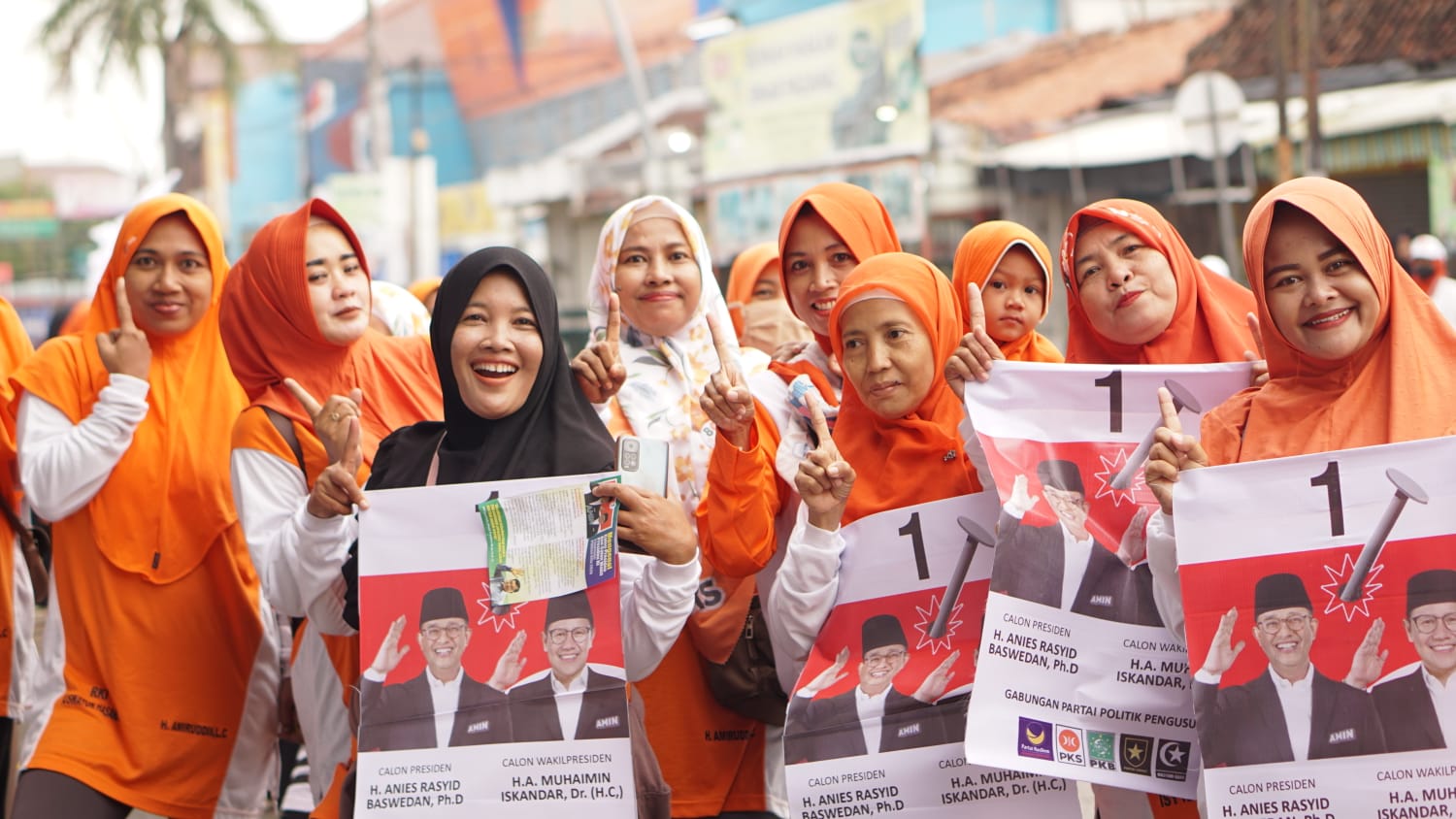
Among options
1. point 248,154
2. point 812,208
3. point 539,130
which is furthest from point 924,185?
point 248,154

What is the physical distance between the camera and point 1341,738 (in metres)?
2.67

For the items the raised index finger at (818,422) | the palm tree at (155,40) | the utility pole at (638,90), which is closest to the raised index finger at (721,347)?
the raised index finger at (818,422)

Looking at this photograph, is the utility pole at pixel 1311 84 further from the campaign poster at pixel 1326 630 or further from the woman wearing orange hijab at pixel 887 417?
the campaign poster at pixel 1326 630

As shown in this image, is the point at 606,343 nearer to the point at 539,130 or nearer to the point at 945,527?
the point at 945,527

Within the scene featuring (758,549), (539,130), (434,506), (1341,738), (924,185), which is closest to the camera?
(1341,738)

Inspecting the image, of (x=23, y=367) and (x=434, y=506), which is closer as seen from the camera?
(x=434, y=506)

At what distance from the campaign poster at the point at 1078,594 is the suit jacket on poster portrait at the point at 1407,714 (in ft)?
1.50

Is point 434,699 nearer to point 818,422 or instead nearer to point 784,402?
point 818,422

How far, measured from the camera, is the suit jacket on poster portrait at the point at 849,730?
10.2 feet

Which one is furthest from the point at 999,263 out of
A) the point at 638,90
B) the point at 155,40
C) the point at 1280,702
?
the point at 155,40

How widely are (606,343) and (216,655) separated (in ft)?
4.92

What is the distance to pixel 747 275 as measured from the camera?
5746mm

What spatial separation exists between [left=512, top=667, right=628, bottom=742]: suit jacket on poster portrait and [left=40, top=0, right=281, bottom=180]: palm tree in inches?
1072

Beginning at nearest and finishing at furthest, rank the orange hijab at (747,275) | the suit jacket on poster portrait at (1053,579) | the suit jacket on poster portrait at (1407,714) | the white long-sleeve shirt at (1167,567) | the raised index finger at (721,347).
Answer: the suit jacket on poster portrait at (1407,714) < the white long-sleeve shirt at (1167,567) < the suit jacket on poster portrait at (1053,579) < the raised index finger at (721,347) < the orange hijab at (747,275)
